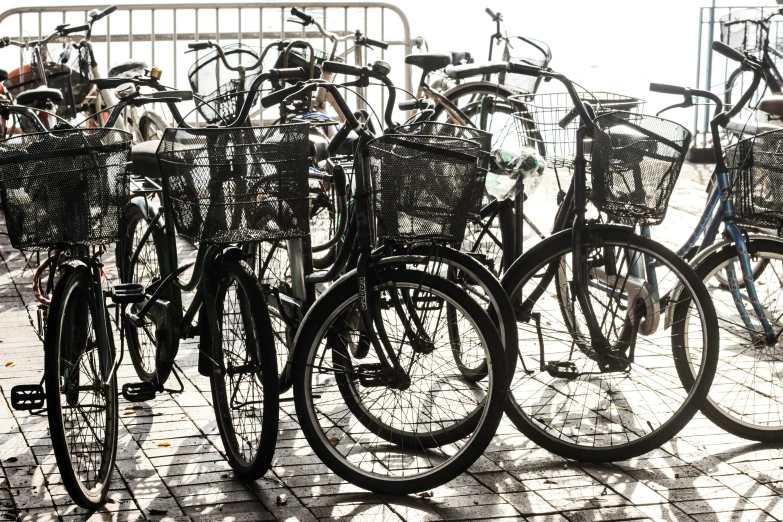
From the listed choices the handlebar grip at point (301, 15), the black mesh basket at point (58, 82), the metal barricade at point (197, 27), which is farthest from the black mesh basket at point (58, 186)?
the metal barricade at point (197, 27)

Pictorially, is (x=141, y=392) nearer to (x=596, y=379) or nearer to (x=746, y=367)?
(x=596, y=379)

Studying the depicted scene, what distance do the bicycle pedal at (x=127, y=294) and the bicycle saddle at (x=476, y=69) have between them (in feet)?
5.30

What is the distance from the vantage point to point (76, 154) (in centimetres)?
410

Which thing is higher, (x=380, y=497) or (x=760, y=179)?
(x=760, y=179)

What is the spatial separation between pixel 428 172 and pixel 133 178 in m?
1.94

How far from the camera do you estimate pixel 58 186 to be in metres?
4.10

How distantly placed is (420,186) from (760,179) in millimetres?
1580

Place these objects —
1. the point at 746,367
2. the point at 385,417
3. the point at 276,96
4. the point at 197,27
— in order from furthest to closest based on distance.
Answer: the point at 197,27 → the point at 746,367 → the point at 385,417 → the point at 276,96

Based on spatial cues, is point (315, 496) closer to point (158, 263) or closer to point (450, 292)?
point (450, 292)

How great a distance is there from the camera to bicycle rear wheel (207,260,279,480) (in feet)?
13.8

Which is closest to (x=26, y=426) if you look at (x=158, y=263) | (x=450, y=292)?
(x=158, y=263)

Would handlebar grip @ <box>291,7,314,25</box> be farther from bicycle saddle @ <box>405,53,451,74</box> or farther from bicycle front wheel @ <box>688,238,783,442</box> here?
bicycle front wheel @ <box>688,238,783,442</box>

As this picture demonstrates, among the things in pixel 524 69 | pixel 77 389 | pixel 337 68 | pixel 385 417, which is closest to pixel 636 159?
pixel 524 69

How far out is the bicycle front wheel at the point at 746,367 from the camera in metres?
4.90
